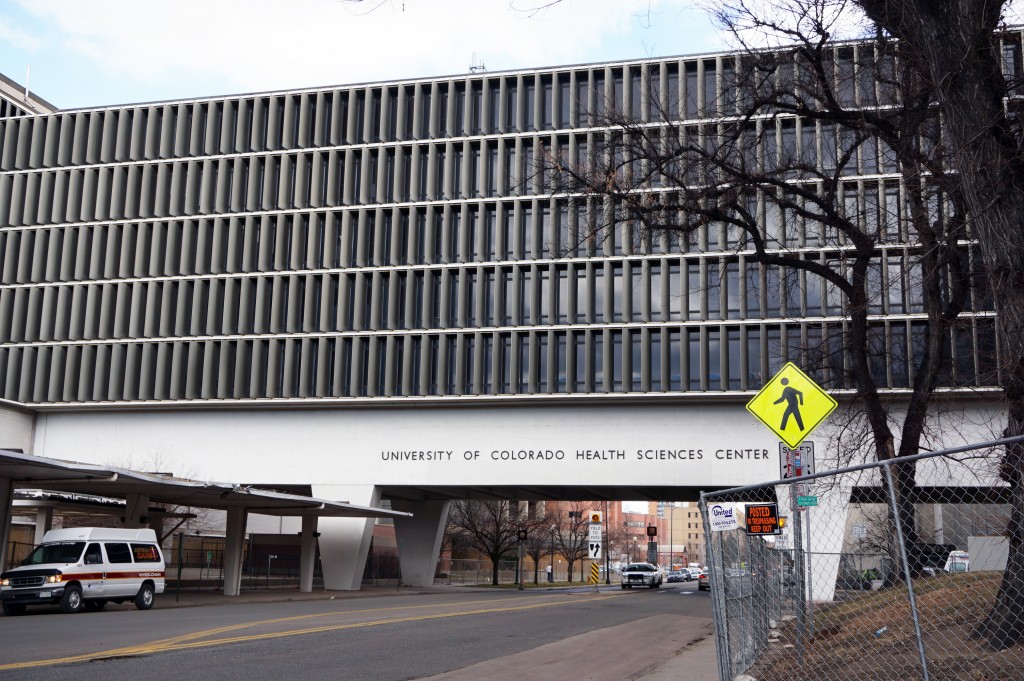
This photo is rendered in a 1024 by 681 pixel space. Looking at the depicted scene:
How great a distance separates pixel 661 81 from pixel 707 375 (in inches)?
479

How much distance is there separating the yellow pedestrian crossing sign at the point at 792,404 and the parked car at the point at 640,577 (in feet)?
181

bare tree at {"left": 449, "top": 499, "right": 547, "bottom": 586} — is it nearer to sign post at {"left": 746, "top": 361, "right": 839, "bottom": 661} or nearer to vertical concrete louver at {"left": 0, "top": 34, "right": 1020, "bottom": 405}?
vertical concrete louver at {"left": 0, "top": 34, "right": 1020, "bottom": 405}

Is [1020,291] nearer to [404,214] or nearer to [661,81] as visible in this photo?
[661,81]

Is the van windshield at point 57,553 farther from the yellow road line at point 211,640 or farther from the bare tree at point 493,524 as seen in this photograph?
the bare tree at point 493,524

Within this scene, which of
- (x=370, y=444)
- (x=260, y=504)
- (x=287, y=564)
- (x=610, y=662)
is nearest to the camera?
(x=610, y=662)

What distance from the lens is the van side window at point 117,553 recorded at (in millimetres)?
27922

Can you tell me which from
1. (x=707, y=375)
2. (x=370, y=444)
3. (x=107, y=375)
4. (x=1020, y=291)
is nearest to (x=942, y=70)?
(x=1020, y=291)

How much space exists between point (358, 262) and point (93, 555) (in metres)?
22.4

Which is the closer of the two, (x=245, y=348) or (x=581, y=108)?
(x=581, y=108)

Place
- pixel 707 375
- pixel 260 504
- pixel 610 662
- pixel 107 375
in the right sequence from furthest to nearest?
pixel 107 375 < pixel 707 375 < pixel 260 504 < pixel 610 662

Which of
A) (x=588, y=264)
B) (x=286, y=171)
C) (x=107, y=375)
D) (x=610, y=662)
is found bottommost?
(x=610, y=662)

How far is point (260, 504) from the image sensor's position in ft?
132

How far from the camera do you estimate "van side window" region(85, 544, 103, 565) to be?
27.2 m

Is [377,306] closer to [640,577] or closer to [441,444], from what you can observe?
[441,444]
